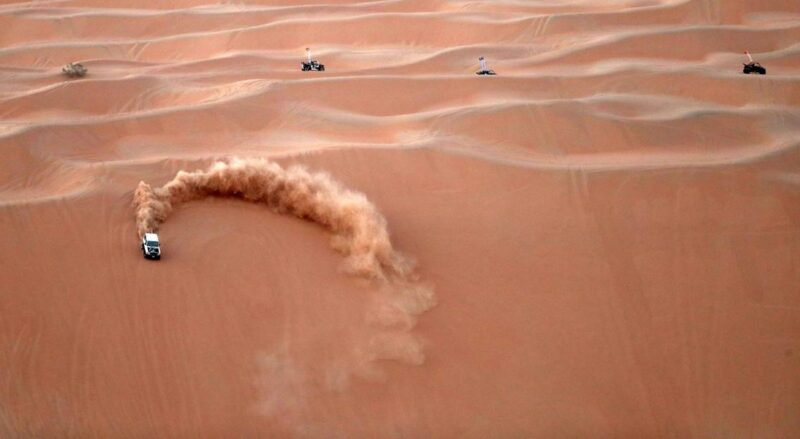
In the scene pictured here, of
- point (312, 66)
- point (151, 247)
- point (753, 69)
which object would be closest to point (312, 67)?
point (312, 66)

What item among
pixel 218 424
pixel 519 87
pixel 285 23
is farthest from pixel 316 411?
pixel 285 23

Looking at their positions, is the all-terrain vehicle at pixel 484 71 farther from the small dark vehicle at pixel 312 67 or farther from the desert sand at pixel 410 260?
the small dark vehicle at pixel 312 67

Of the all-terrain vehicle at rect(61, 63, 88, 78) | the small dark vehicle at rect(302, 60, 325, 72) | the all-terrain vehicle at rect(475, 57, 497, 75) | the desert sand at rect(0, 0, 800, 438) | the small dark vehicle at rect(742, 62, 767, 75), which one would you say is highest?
the all-terrain vehicle at rect(61, 63, 88, 78)

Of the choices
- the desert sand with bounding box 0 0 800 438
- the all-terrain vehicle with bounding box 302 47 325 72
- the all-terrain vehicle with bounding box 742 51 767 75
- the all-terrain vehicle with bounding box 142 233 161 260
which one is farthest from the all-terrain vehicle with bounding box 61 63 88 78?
the all-terrain vehicle with bounding box 742 51 767 75

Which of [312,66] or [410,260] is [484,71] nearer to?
[312,66]

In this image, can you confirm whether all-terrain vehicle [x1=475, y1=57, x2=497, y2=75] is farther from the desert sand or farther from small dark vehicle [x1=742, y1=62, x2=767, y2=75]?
small dark vehicle [x1=742, y1=62, x2=767, y2=75]
